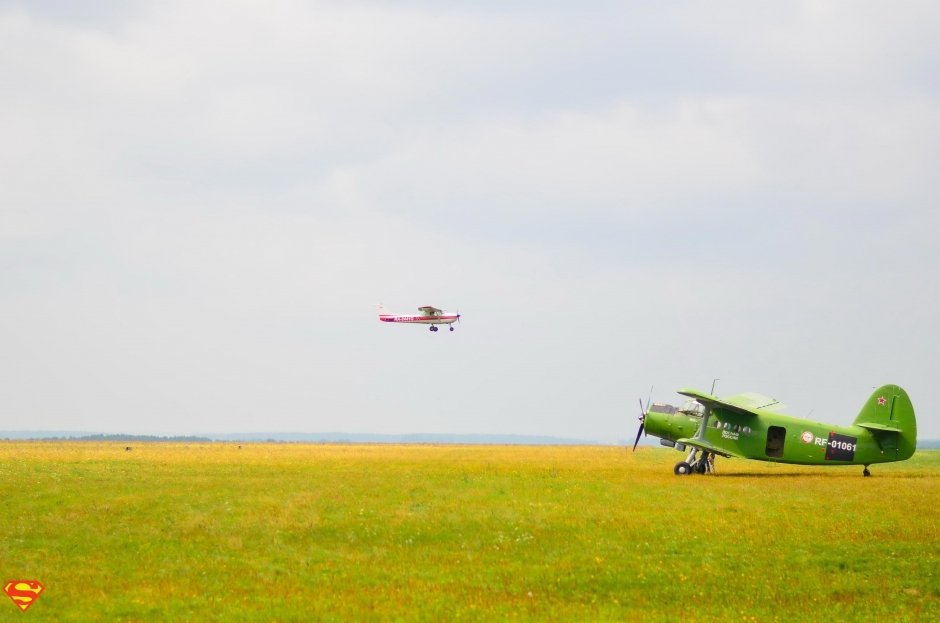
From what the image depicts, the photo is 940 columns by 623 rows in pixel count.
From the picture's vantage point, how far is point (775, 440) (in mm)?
44312

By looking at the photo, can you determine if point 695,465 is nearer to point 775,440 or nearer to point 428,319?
point 775,440

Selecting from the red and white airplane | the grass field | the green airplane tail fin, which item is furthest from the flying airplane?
the red and white airplane

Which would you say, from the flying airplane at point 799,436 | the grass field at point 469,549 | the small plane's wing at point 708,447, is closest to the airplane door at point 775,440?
the flying airplane at point 799,436

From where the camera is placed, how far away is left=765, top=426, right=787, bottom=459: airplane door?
44.2m

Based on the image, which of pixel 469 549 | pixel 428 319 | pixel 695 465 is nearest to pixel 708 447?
pixel 695 465

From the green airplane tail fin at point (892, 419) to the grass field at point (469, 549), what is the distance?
12.4 ft

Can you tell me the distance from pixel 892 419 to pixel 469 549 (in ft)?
90.1

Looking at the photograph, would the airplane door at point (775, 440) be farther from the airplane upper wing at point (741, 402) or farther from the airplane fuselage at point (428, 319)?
the airplane fuselage at point (428, 319)

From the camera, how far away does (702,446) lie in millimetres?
44344

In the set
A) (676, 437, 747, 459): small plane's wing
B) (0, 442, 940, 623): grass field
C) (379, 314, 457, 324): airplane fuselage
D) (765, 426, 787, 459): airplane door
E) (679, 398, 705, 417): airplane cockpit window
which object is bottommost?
(0, 442, 940, 623): grass field

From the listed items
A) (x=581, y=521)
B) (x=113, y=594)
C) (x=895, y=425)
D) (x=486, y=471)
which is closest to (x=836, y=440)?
(x=895, y=425)

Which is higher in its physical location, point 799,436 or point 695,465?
point 799,436

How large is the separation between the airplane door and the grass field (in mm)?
4540

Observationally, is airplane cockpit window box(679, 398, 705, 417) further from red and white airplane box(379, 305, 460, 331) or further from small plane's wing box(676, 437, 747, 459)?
red and white airplane box(379, 305, 460, 331)
